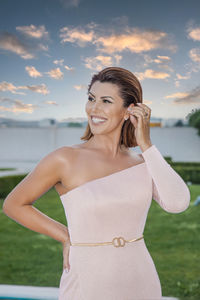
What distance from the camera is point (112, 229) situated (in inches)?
47.5

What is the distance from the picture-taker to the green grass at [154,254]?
3.55 meters

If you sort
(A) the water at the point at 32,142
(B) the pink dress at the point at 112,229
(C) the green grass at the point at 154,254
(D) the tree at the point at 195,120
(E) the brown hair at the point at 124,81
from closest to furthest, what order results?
(B) the pink dress at the point at 112,229 → (E) the brown hair at the point at 124,81 → (C) the green grass at the point at 154,254 → (D) the tree at the point at 195,120 → (A) the water at the point at 32,142

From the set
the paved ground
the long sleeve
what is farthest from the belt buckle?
the paved ground

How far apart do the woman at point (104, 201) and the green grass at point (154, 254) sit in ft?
7.23

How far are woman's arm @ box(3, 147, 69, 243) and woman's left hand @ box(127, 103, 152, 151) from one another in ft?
0.92

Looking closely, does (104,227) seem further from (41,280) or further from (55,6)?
(55,6)

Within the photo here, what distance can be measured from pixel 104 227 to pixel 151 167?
26cm

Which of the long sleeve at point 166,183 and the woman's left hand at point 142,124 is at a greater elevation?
the woman's left hand at point 142,124

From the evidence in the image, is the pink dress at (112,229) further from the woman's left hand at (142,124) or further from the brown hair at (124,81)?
the brown hair at (124,81)

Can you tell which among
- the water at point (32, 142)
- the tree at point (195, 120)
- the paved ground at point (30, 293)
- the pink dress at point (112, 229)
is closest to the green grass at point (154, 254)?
the paved ground at point (30, 293)

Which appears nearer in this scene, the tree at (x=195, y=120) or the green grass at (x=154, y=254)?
the green grass at (x=154, y=254)

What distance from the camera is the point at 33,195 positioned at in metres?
1.20

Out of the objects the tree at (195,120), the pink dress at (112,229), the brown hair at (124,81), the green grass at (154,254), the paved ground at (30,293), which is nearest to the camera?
the pink dress at (112,229)

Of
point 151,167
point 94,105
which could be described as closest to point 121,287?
point 151,167
